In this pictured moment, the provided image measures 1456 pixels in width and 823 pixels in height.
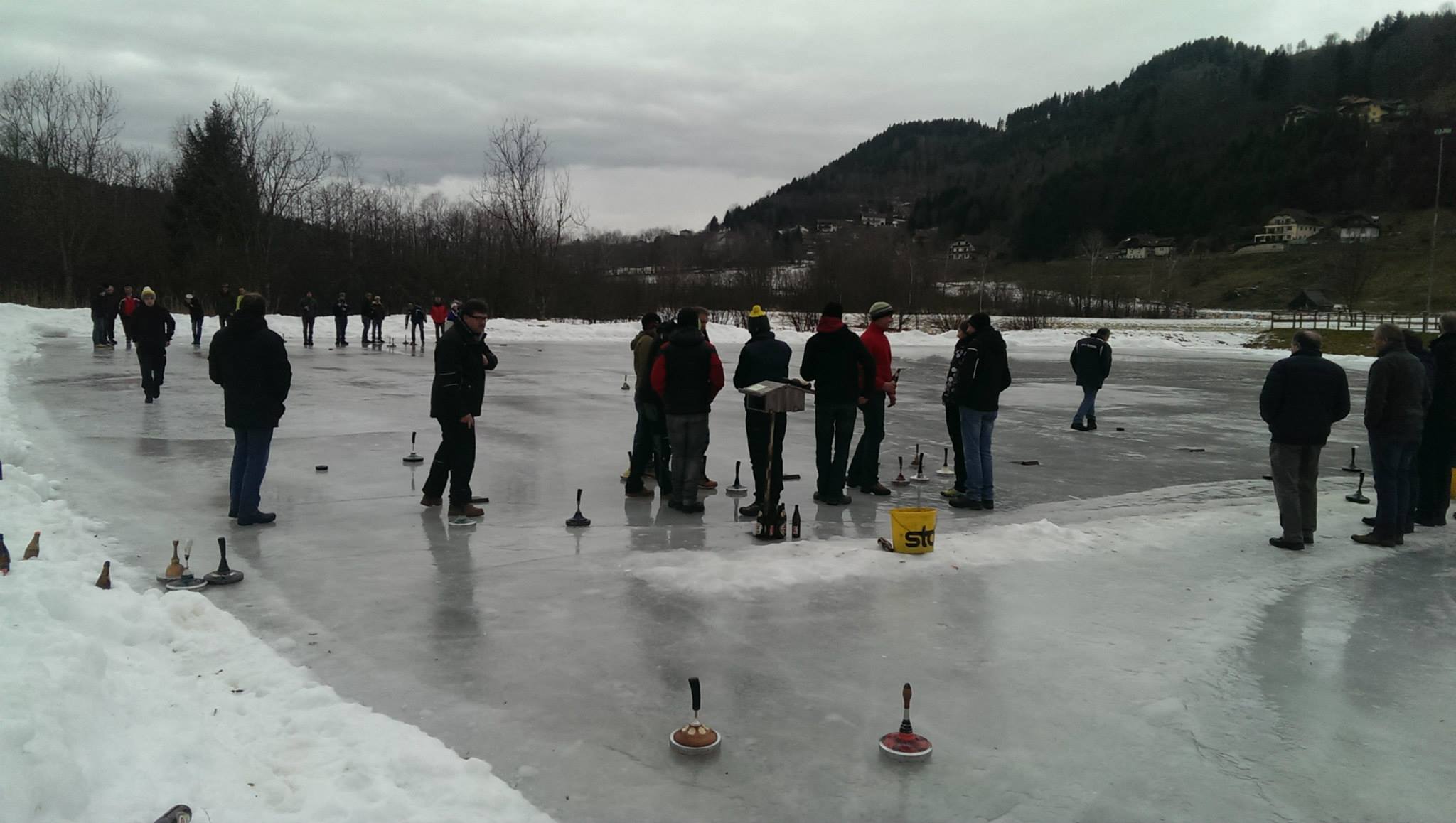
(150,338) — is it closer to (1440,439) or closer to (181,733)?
(181,733)

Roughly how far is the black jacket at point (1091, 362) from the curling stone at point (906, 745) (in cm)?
1194

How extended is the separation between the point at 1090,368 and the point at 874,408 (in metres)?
7.11

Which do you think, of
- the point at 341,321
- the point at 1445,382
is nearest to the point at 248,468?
the point at 1445,382

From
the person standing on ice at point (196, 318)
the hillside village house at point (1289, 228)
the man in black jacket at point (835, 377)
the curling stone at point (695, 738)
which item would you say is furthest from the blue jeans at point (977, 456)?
the hillside village house at point (1289, 228)

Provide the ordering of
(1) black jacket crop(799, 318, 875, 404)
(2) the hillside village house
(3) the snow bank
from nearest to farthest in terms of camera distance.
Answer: (3) the snow bank → (1) black jacket crop(799, 318, 875, 404) → (2) the hillside village house

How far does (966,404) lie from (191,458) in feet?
29.6

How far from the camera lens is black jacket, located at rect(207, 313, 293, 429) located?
8.02m

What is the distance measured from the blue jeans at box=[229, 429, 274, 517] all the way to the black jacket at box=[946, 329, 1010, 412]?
6.63m

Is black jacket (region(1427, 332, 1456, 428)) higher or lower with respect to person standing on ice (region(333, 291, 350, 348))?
lower

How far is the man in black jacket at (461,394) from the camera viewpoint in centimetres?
836

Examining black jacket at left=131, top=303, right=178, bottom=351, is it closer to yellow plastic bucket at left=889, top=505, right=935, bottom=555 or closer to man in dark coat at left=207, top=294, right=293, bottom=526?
man in dark coat at left=207, top=294, right=293, bottom=526

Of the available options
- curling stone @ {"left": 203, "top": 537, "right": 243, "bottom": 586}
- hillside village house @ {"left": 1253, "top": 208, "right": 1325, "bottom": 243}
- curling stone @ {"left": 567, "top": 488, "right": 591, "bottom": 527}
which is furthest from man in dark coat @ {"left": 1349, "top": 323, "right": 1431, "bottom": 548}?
hillside village house @ {"left": 1253, "top": 208, "right": 1325, "bottom": 243}

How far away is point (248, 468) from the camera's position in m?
8.12

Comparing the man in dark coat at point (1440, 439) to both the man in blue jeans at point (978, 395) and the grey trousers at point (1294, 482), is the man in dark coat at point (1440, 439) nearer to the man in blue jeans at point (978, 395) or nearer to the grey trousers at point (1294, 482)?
the grey trousers at point (1294, 482)
